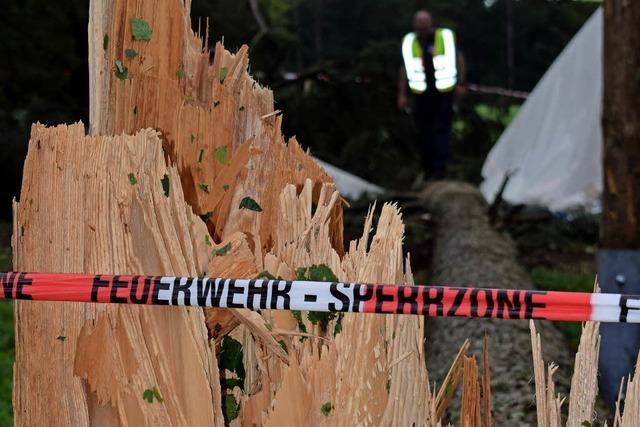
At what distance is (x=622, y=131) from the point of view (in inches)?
187

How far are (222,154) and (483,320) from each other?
243cm

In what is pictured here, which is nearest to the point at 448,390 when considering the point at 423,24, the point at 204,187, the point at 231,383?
the point at 231,383

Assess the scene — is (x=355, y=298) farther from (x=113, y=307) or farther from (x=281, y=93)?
(x=281, y=93)

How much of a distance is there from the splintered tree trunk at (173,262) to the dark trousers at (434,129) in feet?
25.3

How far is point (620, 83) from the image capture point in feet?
15.6

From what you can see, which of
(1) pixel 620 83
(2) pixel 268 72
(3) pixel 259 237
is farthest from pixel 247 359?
(2) pixel 268 72

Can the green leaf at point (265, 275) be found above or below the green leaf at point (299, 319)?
above

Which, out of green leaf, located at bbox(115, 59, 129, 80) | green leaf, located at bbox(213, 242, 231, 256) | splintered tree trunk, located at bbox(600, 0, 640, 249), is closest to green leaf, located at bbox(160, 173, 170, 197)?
green leaf, located at bbox(213, 242, 231, 256)

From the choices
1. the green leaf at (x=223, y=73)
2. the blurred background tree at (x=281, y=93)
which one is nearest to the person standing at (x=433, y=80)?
the blurred background tree at (x=281, y=93)

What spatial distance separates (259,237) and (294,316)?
25 centimetres

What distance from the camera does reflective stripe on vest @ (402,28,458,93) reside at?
30.7 feet

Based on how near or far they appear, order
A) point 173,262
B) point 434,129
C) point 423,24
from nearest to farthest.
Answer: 1. point 173,262
2. point 423,24
3. point 434,129

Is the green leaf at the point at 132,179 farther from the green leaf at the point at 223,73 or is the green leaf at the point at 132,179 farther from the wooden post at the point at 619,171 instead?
the wooden post at the point at 619,171

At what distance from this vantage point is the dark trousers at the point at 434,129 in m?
9.54
